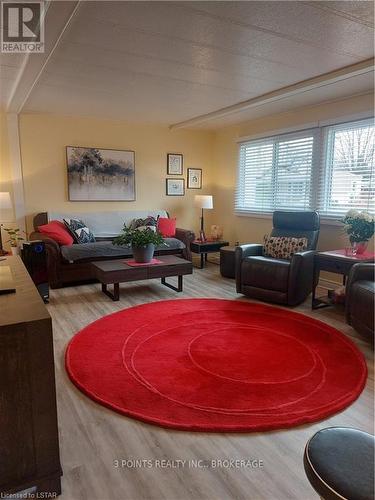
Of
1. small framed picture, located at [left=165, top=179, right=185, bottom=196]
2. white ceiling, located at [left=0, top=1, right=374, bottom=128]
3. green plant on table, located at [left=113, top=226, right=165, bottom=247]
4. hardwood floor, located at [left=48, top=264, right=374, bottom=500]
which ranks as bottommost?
hardwood floor, located at [left=48, top=264, right=374, bottom=500]

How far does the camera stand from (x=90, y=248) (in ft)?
14.6

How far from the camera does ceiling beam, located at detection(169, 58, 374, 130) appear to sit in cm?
304

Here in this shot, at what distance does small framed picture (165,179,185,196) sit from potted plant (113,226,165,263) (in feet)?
→ 7.19

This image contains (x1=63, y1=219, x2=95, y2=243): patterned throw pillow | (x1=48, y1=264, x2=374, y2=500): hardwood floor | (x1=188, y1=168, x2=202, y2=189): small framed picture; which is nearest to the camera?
(x1=48, y1=264, x2=374, y2=500): hardwood floor

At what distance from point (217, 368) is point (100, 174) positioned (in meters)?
3.93

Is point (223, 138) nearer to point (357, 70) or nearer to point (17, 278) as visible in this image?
point (357, 70)

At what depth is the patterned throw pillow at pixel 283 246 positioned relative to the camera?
399cm

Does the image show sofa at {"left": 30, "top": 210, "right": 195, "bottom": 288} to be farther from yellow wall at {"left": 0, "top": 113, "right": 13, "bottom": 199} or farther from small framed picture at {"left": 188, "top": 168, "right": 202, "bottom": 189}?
small framed picture at {"left": 188, "top": 168, "right": 202, "bottom": 189}

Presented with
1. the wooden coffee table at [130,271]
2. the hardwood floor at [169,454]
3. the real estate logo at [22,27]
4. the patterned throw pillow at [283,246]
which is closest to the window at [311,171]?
the patterned throw pillow at [283,246]

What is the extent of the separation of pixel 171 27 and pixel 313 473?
8.41ft

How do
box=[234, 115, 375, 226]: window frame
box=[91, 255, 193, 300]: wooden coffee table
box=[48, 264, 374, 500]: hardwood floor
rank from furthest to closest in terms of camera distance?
box=[234, 115, 375, 226]: window frame < box=[91, 255, 193, 300]: wooden coffee table < box=[48, 264, 374, 500]: hardwood floor

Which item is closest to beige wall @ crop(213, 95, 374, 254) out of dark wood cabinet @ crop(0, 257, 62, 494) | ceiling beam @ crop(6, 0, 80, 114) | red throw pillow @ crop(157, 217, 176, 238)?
red throw pillow @ crop(157, 217, 176, 238)

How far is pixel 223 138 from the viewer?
241 inches

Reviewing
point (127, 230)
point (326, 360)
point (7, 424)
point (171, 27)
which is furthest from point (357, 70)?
point (7, 424)
